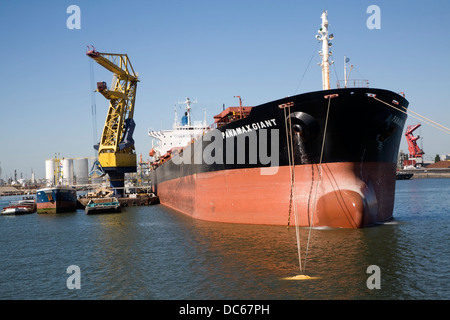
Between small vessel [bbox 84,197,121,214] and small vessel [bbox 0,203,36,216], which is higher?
small vessel [bbox 84,197,121,214]

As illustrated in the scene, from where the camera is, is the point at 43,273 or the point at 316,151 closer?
the point at 43,273

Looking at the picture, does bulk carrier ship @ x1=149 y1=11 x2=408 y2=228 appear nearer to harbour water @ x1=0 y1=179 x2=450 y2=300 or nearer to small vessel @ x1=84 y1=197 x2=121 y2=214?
harbour water @ x1=0 y1=179 x2=450 y2=300

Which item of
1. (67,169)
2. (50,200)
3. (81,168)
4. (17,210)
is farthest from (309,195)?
(81,168)

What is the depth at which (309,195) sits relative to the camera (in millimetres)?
15555

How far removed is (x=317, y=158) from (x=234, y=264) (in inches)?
260

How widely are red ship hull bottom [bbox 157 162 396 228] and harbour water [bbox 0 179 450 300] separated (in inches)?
25.0

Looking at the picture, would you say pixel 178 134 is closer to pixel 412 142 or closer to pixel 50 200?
pixel 50 200

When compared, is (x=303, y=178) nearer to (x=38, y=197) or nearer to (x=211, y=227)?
(x=211, y=227)

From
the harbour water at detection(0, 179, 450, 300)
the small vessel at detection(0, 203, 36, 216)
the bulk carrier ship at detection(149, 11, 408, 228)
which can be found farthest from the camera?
the small vessel at detection(0, 203, 36, 216)

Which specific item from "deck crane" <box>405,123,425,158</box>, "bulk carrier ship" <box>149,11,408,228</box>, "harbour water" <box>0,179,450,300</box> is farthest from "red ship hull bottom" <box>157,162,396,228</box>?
"deck crane" <box>405,123,425,158</box>

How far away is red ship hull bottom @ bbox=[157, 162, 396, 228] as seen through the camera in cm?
1519

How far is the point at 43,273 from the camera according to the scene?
37.9 ft
